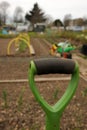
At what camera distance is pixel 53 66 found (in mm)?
2496

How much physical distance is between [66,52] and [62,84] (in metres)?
4.68

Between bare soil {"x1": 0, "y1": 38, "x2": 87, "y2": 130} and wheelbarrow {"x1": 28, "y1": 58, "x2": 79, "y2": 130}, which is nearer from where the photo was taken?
wheelbarrow {"x1": 28, "y1": 58, "x2": 79, "y2": 130}

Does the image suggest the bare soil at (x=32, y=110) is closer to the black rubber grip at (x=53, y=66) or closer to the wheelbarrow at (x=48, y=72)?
the wheelbarrow at (x=48, y=72)

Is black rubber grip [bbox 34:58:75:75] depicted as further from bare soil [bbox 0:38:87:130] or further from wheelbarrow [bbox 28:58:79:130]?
bare soil [bbox 0:38:87:130]

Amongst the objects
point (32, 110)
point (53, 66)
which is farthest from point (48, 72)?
point (32, 110)

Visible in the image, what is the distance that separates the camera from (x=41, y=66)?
8.09 ft

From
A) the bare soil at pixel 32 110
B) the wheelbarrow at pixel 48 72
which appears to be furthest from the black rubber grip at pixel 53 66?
the bare soil at pixel 32 110

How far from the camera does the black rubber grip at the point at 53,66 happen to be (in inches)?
97.3

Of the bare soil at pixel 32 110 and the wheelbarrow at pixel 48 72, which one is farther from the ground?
the wheelbarrow at pixel 48 72

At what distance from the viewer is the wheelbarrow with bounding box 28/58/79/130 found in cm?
244

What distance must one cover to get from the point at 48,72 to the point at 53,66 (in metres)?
0.07

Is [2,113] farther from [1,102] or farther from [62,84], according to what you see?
[62,84]

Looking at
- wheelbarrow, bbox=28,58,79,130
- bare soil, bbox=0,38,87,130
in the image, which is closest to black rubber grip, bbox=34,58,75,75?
wheelbarrow, bbox=28,58,79,130

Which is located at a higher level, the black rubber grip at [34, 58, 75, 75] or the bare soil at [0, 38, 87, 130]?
the black rubber grip at [34, 58, 75, 75]
